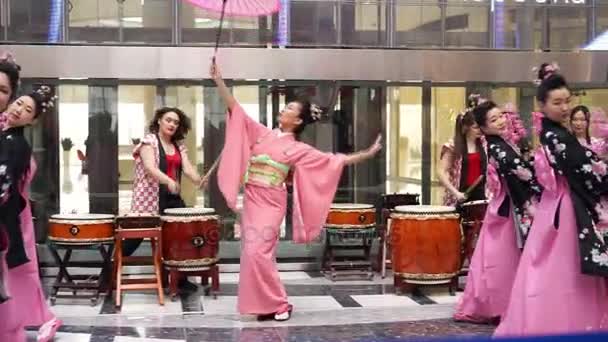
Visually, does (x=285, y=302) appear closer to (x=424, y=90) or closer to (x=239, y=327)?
(x=239, y=327)

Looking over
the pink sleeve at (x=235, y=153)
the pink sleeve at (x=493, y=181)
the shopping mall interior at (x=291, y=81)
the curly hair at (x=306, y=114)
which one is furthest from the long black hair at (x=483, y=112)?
the shopping mall interior at (x=291, y=81)

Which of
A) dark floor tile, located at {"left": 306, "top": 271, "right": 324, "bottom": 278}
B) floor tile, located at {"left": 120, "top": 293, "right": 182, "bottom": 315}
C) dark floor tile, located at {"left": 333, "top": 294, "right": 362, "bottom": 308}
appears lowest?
dark floor tile, located at {"left": 306, "top": 271, "right": 324, "bottom": 278}

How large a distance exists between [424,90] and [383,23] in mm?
712

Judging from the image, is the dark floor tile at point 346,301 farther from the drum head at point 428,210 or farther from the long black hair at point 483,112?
the long black hair at point 483,112

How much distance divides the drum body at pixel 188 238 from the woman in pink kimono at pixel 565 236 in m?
2.63

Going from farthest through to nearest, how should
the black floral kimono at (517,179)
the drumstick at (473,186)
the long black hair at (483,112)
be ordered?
the drumstick at (473,186) < the long black hair at (483,112) < the black floral kimono at (517,179)

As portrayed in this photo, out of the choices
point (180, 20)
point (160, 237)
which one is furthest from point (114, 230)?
point (180, 20)

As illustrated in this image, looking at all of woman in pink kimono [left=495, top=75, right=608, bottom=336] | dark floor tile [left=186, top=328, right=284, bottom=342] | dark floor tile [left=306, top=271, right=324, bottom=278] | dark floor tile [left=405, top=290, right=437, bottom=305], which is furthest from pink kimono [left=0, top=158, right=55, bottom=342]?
dark floor tile [left=306, top=271, right=324, bottom=278]

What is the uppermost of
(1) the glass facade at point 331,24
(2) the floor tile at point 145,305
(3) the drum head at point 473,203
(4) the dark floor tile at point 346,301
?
(1) the glass facade at point 331,24

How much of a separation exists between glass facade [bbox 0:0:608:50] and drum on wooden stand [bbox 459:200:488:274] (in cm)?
199

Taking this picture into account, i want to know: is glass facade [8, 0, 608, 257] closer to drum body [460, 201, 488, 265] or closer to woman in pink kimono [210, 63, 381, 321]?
drum body [460, 201, 488, 265]

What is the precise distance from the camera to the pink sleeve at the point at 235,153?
19.2 feet

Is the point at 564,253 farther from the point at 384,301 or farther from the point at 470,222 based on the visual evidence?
the point at 470,222

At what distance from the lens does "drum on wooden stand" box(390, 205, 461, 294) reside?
654 centimetres
